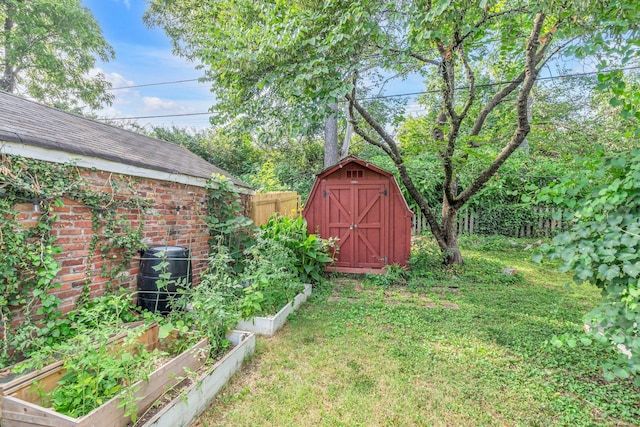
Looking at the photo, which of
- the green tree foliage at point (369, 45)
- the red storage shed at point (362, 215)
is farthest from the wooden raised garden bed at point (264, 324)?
the red storage shed at point (362, 215)

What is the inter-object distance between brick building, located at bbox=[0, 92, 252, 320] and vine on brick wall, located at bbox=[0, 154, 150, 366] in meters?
0.07

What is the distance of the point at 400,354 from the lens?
9.00 ft

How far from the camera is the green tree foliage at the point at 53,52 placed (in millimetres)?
10633

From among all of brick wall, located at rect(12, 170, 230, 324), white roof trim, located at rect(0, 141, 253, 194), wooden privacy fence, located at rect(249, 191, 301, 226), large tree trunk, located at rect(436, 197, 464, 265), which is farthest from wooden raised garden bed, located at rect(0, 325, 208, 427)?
large tree trunk, located at rect(436, 197, 464, 265)

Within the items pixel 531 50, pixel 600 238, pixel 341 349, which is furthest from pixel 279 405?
pixel 531 50

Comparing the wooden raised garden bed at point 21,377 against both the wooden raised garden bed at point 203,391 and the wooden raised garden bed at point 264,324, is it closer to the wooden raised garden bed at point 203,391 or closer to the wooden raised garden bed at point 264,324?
the wooden raised garden bed at point 203,391

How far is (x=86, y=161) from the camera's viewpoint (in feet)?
9.07

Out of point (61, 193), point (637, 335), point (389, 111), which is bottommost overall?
point (637, 335)

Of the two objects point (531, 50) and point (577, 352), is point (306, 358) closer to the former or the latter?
point (577, 352)

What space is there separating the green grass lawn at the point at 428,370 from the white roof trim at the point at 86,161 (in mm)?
2356

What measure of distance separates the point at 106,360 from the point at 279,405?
1155mm

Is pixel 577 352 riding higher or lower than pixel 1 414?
lower

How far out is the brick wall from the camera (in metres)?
2.59

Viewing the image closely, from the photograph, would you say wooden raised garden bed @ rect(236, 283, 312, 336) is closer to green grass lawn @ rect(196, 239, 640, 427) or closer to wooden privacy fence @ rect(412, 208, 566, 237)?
green grass lawn @ rect(196, 239, 640, 427)
